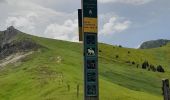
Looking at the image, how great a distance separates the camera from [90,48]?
2597cm

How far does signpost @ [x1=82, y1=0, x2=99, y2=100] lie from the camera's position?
25.9 metres

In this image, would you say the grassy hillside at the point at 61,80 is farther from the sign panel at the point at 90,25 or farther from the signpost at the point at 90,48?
the sign panel at the point at 90,25

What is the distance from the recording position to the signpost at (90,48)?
2592 centimetres

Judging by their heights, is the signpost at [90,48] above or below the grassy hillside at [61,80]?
above

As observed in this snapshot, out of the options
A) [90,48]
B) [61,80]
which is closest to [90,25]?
[90,48]

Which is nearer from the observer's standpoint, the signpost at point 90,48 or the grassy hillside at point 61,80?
the signpost at point 90,48

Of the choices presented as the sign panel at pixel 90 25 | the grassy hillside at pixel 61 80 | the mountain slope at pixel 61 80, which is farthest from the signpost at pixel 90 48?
the grassy hillside at pixel 61 80

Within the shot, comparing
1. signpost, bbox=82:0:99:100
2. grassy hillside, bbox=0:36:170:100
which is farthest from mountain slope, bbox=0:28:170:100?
signpost, bbox=82:0:99:100

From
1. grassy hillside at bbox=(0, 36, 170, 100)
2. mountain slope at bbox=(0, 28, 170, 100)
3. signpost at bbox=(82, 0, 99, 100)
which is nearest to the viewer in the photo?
signpost at bbox=(82, 0, 99, 100)

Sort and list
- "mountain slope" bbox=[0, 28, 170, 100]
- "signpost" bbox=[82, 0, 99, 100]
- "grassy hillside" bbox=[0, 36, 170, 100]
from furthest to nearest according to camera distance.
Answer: "mountain slope" bbox=[0, 28, 170, 100]
"grassy hillside" bbox=[0, 36, 170, 100]
"signpost" bbox=[82, 0, 99, 100]

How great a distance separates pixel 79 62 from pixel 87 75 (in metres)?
152

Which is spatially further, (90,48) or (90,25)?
(90,25)

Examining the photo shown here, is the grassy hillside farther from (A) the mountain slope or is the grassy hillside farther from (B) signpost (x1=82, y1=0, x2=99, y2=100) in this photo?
(B) signpost (x1=82, y1=0, x2=99, y2=100)

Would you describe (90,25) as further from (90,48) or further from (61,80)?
(61,80)
